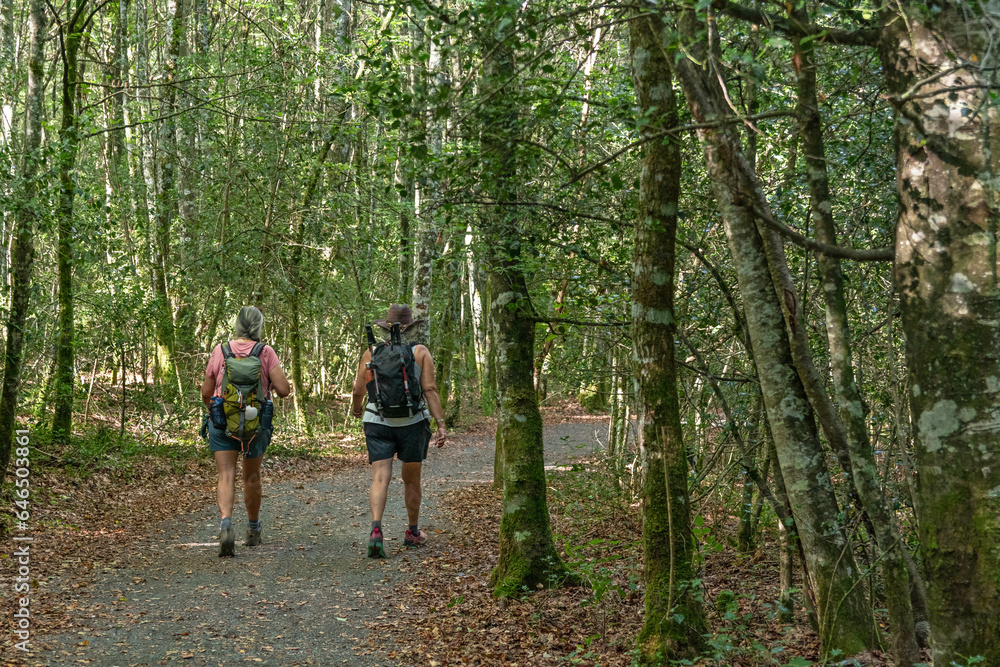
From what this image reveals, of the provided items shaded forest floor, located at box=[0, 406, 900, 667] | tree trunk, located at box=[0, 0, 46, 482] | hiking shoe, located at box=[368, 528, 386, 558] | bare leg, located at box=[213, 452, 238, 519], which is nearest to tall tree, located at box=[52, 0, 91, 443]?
tree trunk, located at box=[0, 0, 46, 482]

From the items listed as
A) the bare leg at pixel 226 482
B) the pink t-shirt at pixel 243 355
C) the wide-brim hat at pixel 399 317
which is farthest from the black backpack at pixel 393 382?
the bare leg at pixel 226 482

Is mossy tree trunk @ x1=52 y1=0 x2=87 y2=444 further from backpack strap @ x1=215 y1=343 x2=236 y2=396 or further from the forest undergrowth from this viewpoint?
the forest undergrowth

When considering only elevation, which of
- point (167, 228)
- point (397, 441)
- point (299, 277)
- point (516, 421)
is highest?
point (167, 228)

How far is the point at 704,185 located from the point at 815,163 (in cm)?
250

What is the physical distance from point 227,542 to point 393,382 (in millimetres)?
2130

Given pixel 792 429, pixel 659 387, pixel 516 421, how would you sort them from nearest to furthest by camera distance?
pixel 792 429 < pixel 659 387 < pixel 516 421

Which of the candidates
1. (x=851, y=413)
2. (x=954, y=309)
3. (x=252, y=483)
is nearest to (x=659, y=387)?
(x=851, y=413)

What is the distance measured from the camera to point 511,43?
4.98 m

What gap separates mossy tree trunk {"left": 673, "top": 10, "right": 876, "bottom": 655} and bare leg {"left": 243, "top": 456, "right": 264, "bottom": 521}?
497 centimetres

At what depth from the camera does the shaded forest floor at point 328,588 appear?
16.6ft

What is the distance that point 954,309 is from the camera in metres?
3.14

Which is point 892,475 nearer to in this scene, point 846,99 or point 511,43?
point 846,99

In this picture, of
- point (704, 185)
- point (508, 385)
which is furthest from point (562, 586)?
point (704, 185)

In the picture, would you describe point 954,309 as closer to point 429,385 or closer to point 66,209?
point 429,385
